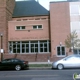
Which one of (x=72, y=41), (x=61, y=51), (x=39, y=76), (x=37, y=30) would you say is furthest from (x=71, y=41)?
(x=39, y=76)

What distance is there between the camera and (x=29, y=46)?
41.2 m

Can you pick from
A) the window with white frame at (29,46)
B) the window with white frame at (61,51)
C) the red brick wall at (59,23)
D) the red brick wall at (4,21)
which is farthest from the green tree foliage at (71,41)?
the red brick wall at (4,21)

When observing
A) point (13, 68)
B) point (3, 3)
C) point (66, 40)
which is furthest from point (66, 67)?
point (3, 3)

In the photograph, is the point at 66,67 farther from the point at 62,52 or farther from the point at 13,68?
the point at 62,52

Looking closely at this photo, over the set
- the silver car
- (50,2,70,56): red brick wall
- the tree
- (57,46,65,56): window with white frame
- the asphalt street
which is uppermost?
(50,2,70,56): red brick wall

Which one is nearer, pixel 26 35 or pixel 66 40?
pixel 66 40

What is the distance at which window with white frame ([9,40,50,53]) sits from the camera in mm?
40750

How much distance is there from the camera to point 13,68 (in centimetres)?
2180

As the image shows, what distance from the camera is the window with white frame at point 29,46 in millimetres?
40750

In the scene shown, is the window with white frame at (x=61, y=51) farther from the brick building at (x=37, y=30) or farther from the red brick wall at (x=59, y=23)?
the red brick wall at (x=59, y=23)

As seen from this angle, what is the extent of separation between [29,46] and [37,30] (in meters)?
3.77

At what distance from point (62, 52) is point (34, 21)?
905cm

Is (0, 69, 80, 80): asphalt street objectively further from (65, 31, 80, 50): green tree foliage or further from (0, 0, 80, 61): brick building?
(0, 0, 80, 61): brick building

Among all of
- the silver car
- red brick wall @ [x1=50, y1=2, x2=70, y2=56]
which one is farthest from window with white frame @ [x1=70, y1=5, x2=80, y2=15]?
the silver car
